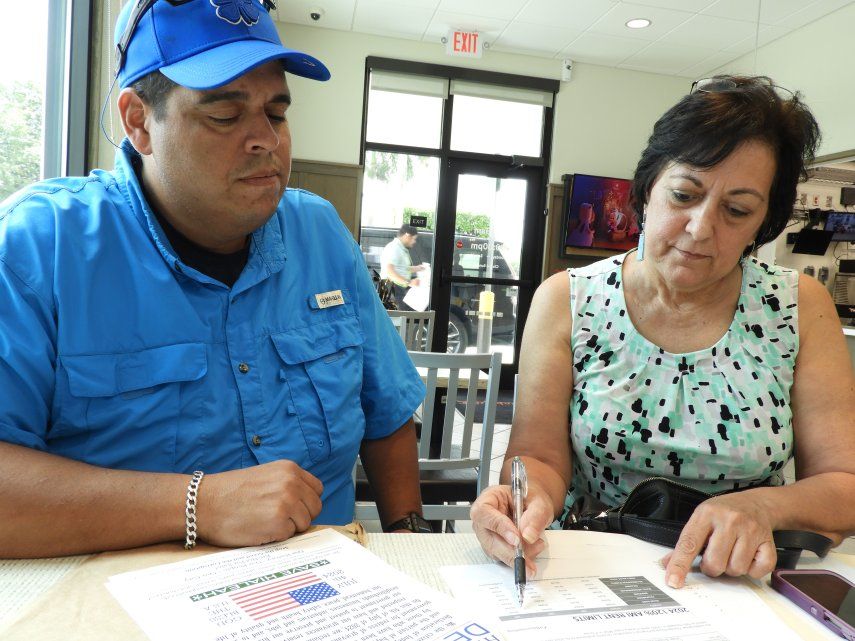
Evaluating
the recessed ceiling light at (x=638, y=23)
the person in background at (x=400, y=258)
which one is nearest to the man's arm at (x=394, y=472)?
the person in background at (x=400, y=258)

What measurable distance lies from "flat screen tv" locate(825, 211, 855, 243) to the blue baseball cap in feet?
19.2

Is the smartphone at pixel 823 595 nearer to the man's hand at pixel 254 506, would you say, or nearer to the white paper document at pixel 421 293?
the man's hand at pixel 254 506

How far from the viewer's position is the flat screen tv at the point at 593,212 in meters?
6.41

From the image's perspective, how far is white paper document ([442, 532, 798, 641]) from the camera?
672mm

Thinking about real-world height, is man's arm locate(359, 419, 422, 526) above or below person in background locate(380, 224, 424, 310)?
below

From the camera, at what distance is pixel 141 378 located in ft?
3.20

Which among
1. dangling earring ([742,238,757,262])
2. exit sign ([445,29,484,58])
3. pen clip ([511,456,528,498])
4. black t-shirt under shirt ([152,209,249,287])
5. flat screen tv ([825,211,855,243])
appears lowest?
pen clip ([511,456,528,498])

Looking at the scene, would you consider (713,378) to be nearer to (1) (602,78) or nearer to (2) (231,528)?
(2) (231,528)

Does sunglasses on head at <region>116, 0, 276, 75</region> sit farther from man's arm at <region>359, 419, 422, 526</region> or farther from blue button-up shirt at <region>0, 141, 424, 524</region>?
man's arm at <region>359, 419, 422, 526</region>

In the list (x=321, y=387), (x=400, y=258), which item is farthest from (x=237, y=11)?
(x=400, y=258)

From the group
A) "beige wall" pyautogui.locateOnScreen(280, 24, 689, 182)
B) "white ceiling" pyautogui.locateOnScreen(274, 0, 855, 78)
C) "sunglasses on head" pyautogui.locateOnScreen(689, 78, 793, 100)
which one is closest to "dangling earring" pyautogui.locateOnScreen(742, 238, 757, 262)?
"sunglasses on head" pyautogui.locateOnScreen(689, 78, 793, 100)

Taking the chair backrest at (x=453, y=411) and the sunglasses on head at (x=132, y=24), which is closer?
the sunglasses on head at (x=132, y=24)

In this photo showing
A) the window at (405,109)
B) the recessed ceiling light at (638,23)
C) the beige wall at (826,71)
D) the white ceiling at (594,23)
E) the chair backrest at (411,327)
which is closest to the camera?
the chair backrest at (411,327)

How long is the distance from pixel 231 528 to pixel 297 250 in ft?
1.93
